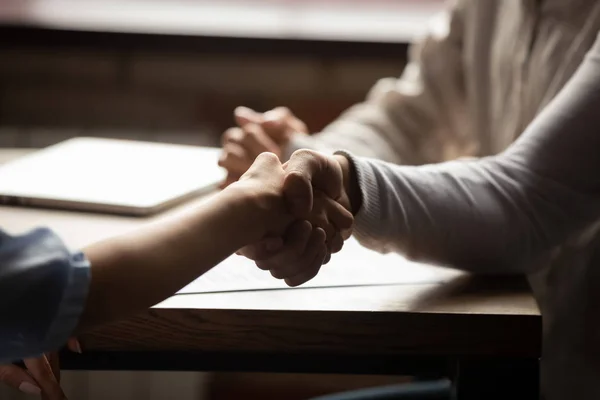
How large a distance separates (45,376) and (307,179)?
11.0 inches

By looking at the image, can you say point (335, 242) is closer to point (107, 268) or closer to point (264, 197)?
point (264, 197)

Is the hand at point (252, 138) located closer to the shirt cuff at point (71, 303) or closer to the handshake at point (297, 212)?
the handshake at point (297, 212)

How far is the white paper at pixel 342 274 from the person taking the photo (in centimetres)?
87

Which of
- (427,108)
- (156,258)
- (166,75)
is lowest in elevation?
(166,75)

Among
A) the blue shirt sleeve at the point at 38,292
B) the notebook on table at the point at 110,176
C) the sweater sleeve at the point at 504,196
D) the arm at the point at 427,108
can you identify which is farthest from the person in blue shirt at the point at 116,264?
the arm at the point at 427,108

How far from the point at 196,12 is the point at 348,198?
119 cm

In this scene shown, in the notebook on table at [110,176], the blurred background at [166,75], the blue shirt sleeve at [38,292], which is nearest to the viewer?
the blue shirt sleeve at [38,292]

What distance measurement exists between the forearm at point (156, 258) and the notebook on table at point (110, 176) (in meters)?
0.34

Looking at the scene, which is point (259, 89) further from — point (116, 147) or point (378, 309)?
point (378, 309)

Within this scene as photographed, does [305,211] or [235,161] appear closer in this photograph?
[305,211]

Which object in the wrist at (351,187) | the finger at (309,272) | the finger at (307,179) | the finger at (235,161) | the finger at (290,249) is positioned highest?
the finger at (307,179)

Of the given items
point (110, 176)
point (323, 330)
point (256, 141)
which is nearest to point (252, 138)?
point (256, 141)

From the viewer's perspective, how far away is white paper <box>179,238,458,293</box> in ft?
2.84

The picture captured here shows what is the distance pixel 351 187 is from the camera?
87 centimetres
